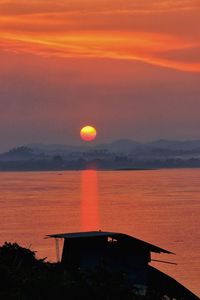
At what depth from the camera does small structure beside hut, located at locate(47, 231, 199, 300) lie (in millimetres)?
32156

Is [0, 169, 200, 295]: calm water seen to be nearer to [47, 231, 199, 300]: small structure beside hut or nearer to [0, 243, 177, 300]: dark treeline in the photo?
[47, 231, 199, 300]: small structure beside hut

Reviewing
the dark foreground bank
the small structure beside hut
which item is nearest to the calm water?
the small structure beside hut

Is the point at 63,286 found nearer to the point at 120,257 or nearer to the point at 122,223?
the point at 120,257

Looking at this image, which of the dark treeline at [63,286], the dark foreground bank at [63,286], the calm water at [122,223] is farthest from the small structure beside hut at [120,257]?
the calm water at [122,223]

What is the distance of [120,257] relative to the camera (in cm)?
3253

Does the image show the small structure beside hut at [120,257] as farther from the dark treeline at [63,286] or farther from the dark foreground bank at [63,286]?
the dark treeline at [63,286]

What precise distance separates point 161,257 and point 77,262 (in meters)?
58.5

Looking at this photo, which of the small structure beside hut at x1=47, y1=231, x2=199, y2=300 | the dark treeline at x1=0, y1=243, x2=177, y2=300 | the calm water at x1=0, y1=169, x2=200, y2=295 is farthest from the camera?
the calm water at x1=0, y1=169, x2=200, y2=295

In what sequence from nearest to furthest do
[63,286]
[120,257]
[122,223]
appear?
1. [63,286]
2. [120,257]
3. [122,223]

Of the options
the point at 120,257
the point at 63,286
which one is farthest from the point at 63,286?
the point at 120,257

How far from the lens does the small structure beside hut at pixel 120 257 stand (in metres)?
32.2

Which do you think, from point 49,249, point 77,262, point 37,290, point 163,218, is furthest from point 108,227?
point 37,290

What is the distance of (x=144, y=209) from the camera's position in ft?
536

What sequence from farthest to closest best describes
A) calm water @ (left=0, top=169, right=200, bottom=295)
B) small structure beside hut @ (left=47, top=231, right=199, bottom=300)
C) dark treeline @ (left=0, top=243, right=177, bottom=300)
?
calm water @ (left=0, top=169, right=200, bottom=295)
small structure beside hut @ (left=47, top=231, right=199, bottom=300)
dark treeline @ (left=0, top=243, right=177, bottom=300)
